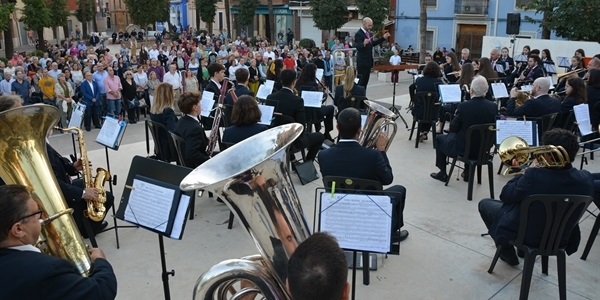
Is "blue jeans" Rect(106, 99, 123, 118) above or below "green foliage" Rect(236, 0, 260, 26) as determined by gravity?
below

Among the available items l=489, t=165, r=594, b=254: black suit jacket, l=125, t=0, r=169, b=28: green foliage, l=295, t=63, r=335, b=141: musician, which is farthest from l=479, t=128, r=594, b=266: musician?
l=125, t=0, r=169, b=28: green foliage

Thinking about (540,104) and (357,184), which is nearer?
(357,184)

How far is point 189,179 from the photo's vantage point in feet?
8.34

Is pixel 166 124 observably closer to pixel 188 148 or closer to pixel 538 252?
pixel 188 148

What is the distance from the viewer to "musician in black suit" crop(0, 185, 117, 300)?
2.23 metres

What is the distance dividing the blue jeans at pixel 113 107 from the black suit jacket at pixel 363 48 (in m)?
5.96

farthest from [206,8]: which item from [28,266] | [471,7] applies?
[28,266]

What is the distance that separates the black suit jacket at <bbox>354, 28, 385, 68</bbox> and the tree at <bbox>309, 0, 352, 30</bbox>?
947 inches

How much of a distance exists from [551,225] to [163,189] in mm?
2913

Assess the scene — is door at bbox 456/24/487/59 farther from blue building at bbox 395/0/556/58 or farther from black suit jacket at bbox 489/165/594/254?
black suit jacket at bbox 489/165/594/254

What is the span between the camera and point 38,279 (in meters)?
2.25

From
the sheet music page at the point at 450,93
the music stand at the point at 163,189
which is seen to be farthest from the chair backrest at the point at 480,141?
the music stand at the point at 163,189

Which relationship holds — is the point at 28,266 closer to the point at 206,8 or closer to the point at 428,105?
the point at 428,105

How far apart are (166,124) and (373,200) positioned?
4.06 meters
